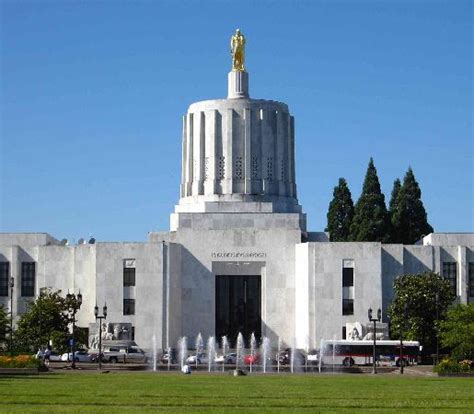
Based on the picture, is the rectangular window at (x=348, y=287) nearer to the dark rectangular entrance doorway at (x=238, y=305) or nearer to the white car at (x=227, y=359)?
the dark rectangular entrance doorway at (x=238, y=305)

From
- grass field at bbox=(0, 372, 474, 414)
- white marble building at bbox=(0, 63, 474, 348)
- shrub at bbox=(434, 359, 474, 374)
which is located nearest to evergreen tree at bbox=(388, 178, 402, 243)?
white marble building at bbox=(0, 63, 474, 348)

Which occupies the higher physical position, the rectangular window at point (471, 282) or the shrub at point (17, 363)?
the rectangular window at point (471, 282)

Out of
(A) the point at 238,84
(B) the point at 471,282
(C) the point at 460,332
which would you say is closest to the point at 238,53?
(A) the point at 238,84

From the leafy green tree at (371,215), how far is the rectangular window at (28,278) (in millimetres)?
26184

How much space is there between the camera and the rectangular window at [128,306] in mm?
81375

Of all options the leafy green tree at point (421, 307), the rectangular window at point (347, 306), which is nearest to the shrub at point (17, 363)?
the leafy green tree at point (421, 307)

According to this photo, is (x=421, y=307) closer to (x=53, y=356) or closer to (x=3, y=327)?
(x=53, y=356)

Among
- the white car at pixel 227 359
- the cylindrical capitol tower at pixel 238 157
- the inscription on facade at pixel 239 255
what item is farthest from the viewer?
the cylindrical capitol tower at pixel 238 157

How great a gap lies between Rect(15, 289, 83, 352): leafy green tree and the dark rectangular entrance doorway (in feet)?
35.9

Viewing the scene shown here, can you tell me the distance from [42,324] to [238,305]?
1372cm

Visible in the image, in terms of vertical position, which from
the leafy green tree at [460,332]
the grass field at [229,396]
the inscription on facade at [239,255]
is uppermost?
the inscription on facade at [239,255]

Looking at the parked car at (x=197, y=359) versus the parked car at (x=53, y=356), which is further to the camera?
the parked car at (x=53, y=356)

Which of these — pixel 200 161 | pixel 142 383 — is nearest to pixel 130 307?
pixel 200 161

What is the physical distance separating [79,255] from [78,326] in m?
4.94
